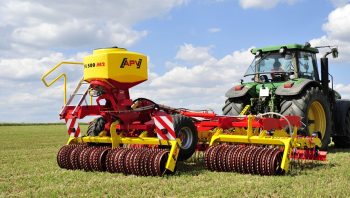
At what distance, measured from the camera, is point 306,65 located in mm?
11125

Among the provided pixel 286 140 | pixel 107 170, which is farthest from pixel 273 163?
pixel 107 170

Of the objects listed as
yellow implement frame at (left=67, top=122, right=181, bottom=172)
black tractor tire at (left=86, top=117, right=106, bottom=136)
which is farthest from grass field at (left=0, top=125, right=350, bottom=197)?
black tractor tire at (left=86, top=117, right=106, bottom=136)

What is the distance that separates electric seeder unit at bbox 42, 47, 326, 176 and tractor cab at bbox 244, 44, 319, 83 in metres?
2.55

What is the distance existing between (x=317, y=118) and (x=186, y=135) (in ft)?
13.5

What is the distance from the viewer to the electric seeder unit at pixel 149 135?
23.6ft

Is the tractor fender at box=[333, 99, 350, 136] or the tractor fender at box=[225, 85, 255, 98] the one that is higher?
the tractor fender at box=[225, 85, 255, 98]

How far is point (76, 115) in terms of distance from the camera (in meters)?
8.48

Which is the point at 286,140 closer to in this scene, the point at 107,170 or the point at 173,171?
the point at 173,171

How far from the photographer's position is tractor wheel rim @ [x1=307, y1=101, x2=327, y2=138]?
414 inches

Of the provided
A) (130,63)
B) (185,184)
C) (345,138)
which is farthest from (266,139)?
(345,138)

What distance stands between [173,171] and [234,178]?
100 cm

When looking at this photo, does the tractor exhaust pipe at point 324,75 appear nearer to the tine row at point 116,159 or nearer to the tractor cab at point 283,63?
the tractor cab at point 283,63

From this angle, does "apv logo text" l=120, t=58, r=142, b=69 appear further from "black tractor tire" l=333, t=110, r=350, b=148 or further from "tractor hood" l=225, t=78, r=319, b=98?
"black tractor tire" l=333, t=110, r=350, b=148

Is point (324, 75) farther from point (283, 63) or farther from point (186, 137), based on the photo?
point (186, 137)
